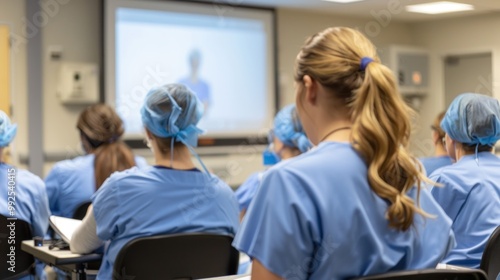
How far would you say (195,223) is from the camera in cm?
220

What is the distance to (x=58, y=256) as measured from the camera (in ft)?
6.81

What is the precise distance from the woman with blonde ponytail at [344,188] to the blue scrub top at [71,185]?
220 centimetres

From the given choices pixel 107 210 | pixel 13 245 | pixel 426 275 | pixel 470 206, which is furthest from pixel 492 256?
pixel 13 245

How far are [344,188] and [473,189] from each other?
3.59ft

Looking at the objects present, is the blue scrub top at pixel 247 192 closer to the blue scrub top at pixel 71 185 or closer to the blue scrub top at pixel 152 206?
the blue scrub top at pixel 71 185

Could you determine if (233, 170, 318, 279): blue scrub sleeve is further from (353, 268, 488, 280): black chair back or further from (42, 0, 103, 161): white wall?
(42, 0, 103, 161): white wall

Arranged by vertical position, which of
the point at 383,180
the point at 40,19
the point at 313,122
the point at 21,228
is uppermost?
the point at 40,19

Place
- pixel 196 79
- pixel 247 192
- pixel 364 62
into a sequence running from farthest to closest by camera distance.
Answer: pixel 196 79 < pixel 247 192 < pixel 364 62

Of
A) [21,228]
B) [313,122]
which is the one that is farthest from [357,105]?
[21,228]

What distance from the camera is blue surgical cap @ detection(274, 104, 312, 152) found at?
Answer: 11.8 ft

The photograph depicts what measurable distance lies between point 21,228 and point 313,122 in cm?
147

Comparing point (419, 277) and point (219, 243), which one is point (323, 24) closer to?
point (219, 243)

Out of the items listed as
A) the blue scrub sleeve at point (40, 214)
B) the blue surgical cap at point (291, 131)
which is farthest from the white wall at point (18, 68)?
the blue scrub sleeve at point (40, 214)

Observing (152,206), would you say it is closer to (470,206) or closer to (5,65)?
(470,206)
